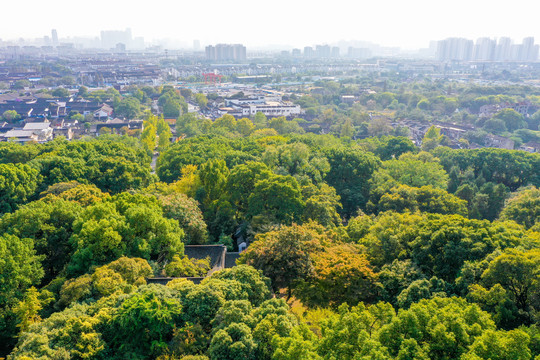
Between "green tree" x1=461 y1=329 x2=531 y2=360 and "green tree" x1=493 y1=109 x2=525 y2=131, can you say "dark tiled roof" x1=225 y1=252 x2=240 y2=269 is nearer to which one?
"green tree" x1=461 y1=329 x2=531 y2=360

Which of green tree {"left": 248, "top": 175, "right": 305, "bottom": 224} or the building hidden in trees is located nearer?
green tree {"left": 248, "top": 175, "right": 305, "bottom": 224}

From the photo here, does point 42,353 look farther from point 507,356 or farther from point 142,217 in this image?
point 507,356

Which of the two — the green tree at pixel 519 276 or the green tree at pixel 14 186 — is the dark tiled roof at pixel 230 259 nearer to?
the green tree at pixel 519 276

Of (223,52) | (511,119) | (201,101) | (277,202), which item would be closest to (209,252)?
(277,202)

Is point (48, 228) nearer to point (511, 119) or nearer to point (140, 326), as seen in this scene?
point (140, 326)

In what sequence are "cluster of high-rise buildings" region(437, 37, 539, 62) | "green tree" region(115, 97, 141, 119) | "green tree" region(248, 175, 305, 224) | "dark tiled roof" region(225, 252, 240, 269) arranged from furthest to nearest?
"cluster of high-rise buildings" region(437, 37, 539, 62), "green tree" region(115, 97, 141, 119), "green tree" region(248, 175, 305, 224), "dark tiled roof" region(225, 252, 240, 269)

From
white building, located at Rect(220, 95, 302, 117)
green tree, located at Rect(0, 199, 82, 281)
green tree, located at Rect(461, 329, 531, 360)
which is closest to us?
green tree, located at Rect(461, 329, 531, 360)

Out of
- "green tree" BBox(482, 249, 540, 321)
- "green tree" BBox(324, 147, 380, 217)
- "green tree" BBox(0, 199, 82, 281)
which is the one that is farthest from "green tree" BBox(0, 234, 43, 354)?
"green tree" BBox(324, 147, 380, 217)

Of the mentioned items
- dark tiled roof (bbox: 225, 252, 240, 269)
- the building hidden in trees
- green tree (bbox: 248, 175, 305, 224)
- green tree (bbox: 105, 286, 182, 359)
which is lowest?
dark tiled roof (bbox: 225, 252, 240, 269)
